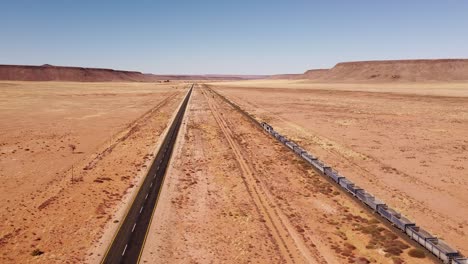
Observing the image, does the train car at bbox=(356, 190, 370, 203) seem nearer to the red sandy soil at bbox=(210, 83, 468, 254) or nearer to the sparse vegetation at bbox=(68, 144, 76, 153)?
the red sandy soil at bbox=(210, 83, 468, 254)

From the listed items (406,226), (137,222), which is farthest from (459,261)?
(137,222)

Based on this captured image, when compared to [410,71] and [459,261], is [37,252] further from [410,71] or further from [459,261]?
[410,71]

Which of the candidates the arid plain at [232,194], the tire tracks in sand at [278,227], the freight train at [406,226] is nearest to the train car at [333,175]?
the freight train at [406,226]

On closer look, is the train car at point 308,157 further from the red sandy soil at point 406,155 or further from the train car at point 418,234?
the train car at point 418,234

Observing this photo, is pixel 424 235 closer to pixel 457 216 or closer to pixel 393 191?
pixel 457 216

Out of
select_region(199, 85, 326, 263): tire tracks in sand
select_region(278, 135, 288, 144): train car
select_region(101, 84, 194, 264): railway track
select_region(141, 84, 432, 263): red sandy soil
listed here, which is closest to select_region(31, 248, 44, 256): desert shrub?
select_region(101, 84, 194, 264): railway track
